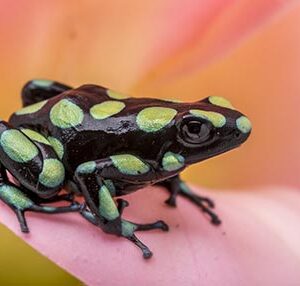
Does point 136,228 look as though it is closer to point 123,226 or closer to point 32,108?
point 123,226

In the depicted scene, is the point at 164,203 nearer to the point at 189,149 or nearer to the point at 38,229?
the point at 189,149

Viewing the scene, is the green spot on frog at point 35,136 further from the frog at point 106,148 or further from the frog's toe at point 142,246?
the frog's toe at point 142,246

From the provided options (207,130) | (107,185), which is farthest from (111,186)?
(207,130)

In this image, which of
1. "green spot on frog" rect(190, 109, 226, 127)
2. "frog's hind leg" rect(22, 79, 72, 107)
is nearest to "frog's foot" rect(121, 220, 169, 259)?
"green spot on frog" rect(190, 109, 226, 127)

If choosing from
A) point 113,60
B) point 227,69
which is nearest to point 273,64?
point 227,69

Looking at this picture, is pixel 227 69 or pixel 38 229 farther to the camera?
pixel 227 69
